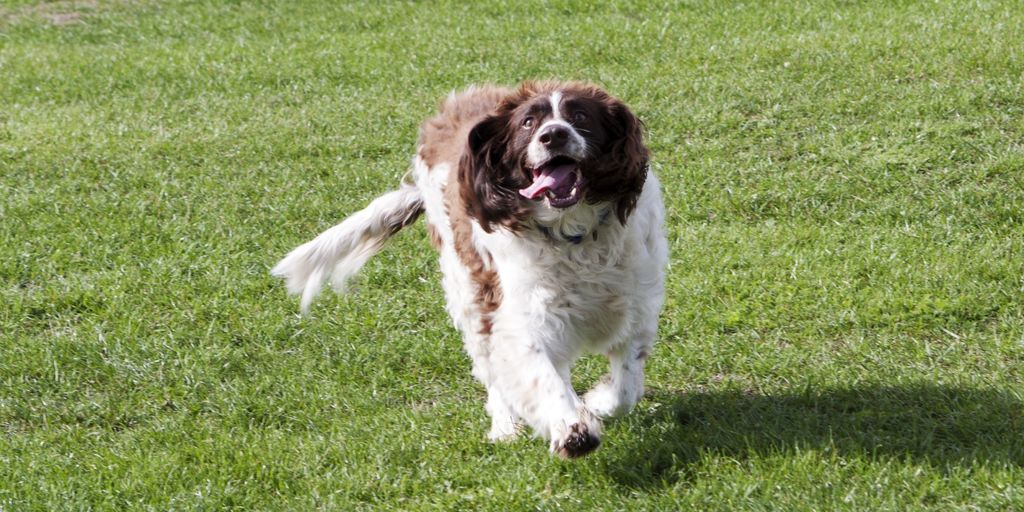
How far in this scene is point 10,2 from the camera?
13.6 meters

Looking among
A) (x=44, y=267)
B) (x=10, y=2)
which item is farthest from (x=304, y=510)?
(x=10, y=2)

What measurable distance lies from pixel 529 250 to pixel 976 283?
8.03ft

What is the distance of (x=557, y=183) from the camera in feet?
14.8

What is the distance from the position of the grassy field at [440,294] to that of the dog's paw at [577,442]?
159 millimetres

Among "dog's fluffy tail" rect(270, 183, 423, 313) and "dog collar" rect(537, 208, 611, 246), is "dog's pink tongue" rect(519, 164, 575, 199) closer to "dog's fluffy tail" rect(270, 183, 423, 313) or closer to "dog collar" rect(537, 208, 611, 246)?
"dog collar" rect(537, 208, 611, 246)

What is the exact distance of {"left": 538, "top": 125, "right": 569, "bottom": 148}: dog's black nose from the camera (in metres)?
4.44

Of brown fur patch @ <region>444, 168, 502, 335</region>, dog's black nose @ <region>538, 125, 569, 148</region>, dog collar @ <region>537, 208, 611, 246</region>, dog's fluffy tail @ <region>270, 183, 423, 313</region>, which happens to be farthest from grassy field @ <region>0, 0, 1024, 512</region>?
dog's black nose @ <region>538, 125, 569, 148</region>

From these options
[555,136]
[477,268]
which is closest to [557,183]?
[555,136]

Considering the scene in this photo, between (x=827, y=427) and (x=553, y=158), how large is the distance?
55.7 inches

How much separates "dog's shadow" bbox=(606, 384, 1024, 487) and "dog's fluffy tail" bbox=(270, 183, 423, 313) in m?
1.50

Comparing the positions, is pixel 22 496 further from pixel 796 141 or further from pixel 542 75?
pixel 542 75

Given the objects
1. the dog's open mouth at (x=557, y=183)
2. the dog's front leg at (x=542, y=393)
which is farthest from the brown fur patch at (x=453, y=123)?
the dog's front leg at (x=542, y=393)

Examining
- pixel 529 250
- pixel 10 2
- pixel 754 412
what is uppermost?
pixel 529 250

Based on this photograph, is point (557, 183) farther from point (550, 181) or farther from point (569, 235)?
point (569, 235)
